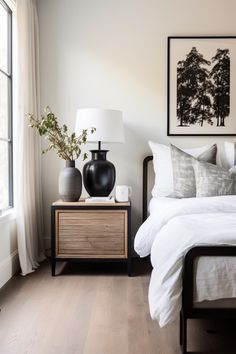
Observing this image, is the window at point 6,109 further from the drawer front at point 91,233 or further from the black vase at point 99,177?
the black vase at point 99,177

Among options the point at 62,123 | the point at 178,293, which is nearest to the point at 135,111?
the point at 62,123

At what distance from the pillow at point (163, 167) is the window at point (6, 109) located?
1359mm

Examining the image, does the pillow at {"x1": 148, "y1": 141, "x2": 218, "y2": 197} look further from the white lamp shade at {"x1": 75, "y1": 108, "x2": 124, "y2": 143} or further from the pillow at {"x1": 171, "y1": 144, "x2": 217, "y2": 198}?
the white lamp shade at {"x1": 75, "y1": 108, "x2": 124, "y2": 143}

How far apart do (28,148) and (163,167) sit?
50.3 inches

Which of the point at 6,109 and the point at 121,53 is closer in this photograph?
the point at 6,109

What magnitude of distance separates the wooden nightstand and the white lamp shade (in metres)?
0.62

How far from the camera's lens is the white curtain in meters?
3.03

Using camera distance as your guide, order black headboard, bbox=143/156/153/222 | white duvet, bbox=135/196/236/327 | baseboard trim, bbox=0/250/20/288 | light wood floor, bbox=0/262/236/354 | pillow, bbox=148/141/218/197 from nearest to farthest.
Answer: white duvet, bbox=135/196/236/327 < light wood floor, bbox=0/262/236/354 < baseboard trim, bbox=0/250/20/288 < pillow, bbox=148/141/218/197 < black headboard, bbox=143/156/153/222

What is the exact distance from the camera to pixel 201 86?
3.63m

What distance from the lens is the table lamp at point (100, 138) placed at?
3.17 metres

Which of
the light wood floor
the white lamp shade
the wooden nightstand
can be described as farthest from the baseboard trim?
the white lamp shade

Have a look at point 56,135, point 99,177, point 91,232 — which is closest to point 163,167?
point 99,177

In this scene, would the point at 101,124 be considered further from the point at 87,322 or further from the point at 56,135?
the point at 87,322

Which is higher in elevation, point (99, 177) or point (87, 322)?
point (99, 177)
